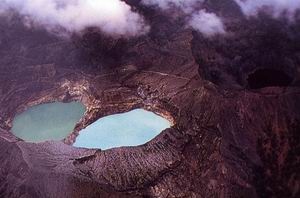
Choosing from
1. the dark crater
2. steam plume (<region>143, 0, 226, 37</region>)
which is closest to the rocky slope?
the dark crater

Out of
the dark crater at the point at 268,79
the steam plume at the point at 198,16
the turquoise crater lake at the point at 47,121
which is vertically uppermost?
the steam plume at the point at 198,16

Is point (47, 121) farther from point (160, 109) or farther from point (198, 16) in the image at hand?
point (198, 16)

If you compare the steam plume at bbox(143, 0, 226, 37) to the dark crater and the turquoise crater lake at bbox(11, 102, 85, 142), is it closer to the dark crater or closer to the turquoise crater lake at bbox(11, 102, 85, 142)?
the dark crater

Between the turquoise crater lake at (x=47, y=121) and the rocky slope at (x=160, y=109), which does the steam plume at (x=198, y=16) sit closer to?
the rocky slope at (x=160, y=109)

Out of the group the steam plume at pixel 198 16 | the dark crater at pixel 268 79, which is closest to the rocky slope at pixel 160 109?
the dark crater at pixel 268 79

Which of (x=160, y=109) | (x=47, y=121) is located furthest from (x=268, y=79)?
(x=47, y=121)
